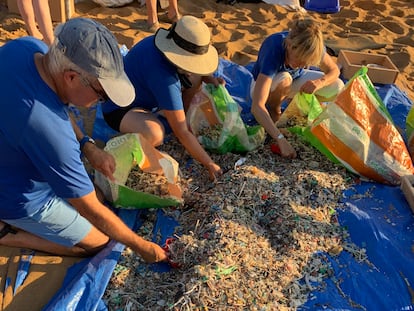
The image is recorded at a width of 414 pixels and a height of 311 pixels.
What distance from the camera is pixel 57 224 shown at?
7.45 feet

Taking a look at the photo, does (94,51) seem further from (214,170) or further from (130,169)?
(214,170)

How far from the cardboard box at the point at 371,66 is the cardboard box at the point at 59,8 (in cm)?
270

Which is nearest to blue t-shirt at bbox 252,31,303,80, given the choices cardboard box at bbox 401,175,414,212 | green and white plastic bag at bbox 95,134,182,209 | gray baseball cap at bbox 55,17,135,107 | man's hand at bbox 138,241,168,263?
green and white plastic bag at bbox 95,134,182,209

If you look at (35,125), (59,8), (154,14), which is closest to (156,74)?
(35,125)

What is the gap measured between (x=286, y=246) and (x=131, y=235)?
875 millimetres

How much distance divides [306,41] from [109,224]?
1.69m

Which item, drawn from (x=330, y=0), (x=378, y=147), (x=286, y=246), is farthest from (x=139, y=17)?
(x=286, y=246)

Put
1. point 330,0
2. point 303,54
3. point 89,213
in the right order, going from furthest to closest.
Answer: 1. point 330,0
2. point 303,54
3. point 89,213

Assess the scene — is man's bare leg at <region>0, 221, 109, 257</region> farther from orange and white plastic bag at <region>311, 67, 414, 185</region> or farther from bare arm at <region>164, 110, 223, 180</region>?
orange and white plastic bag at <region>311, 67, 414, 185</region>

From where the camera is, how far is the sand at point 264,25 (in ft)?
14.9

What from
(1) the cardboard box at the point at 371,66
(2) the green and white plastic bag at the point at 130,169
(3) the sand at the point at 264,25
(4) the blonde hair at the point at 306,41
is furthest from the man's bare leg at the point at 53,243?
(1) the cardboard box at the point at 371,66

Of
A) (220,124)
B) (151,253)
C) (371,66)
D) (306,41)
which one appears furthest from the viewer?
(371,66)

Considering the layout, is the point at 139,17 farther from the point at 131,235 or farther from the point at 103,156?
the point at 131,235

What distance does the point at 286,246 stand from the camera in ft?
8.21
